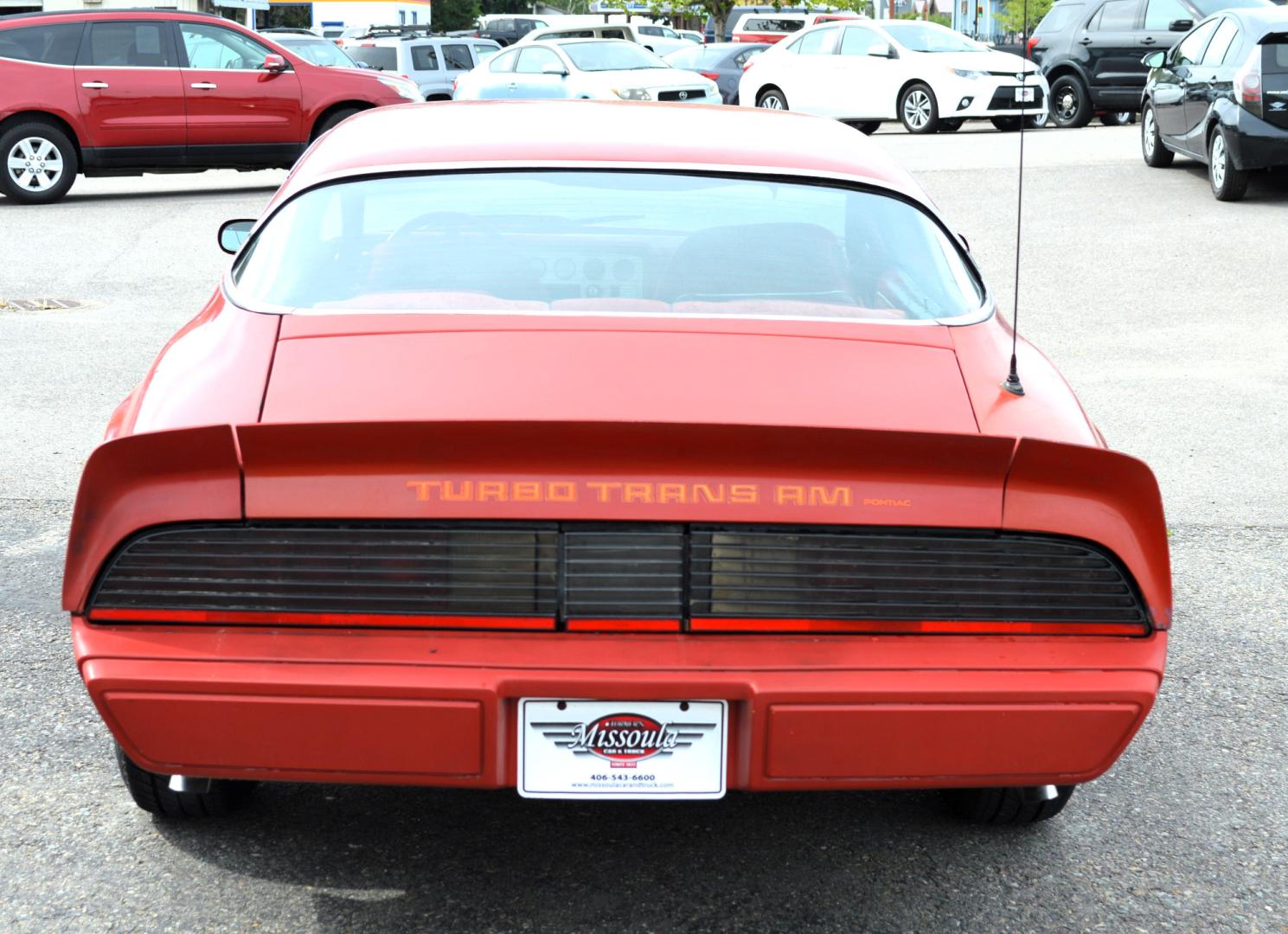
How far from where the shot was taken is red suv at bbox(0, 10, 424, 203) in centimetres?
1562

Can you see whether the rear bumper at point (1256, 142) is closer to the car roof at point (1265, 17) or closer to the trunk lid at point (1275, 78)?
the trunk lid at point (1275, 78)

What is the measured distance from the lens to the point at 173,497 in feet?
9.10

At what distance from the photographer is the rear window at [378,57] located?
29984 mm

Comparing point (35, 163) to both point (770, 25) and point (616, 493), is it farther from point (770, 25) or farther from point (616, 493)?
point (770, 25)

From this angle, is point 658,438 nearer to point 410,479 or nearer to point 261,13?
point 410,479

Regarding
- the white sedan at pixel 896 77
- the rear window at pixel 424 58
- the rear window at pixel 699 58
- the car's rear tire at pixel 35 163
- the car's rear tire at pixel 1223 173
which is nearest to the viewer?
the car's rear tire at pixel 1223 173

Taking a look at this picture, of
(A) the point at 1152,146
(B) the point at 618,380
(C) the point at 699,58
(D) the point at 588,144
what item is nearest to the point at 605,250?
(D) the point at 588,144

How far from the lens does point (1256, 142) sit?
1326 centimetres

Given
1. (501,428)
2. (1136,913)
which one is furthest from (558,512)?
(1136,913)

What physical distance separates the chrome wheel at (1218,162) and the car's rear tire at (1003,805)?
11.6 m

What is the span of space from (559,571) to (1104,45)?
20432mm

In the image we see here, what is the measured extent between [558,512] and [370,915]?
0.94 m

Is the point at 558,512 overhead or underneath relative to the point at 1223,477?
overhead

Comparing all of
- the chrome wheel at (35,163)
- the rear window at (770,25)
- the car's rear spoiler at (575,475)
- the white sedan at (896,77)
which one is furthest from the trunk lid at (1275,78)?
the rear window at (770,25)
